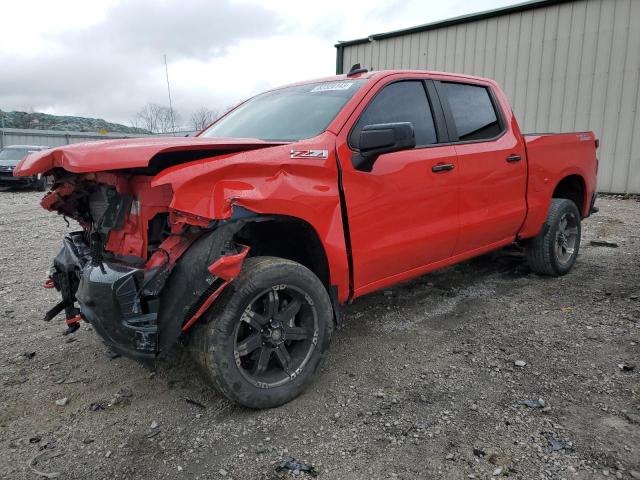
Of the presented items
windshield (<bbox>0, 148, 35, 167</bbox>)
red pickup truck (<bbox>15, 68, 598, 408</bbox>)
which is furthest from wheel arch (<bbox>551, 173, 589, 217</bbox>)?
windshield (<bbox>0, 148, 35, 167</bbox>)

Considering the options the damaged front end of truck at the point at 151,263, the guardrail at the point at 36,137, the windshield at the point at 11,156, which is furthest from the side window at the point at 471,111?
the guardrail at the point at 36,137

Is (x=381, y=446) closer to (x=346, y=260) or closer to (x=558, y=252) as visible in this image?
(x=346, y=260)

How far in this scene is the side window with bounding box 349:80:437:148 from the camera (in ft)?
10.6

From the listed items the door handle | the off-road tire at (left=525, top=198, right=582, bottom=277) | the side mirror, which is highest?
the side mirror

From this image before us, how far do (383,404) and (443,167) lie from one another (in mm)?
1736

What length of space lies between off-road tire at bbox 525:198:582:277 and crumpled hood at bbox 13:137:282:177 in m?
3.48

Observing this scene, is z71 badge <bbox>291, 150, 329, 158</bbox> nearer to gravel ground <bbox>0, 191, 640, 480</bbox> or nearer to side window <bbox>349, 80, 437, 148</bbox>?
side window <bbox>349, 80, 437, 148</bbox>

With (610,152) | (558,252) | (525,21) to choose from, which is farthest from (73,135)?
(558,252)

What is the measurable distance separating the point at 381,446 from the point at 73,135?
2742 cm

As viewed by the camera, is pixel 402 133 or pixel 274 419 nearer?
pixel 274 419

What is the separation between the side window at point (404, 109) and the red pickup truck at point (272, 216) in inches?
0.4

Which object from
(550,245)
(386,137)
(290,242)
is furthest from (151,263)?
(550,245)

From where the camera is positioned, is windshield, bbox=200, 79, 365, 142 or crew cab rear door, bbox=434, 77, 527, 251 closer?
windshield, bbox=200, 79, 365, 142

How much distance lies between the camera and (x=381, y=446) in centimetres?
238
